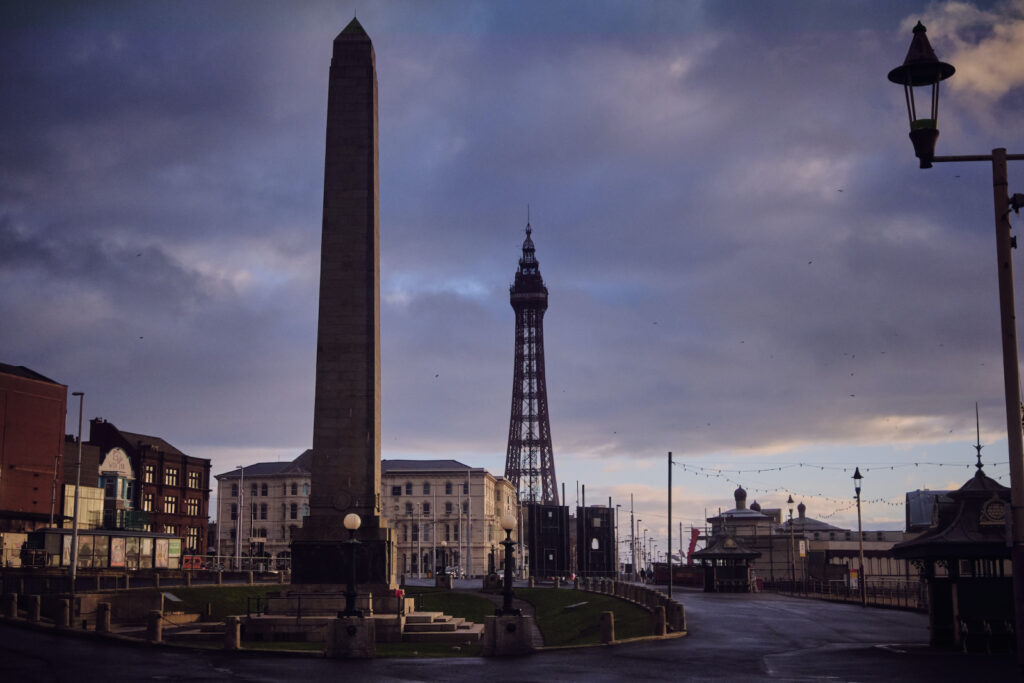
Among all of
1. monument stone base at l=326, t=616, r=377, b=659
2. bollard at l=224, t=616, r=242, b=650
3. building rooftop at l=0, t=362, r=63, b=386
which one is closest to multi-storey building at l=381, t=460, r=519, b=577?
building rooftop at l=0, t=362, r=63, b=386

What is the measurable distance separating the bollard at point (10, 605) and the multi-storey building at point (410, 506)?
11936 centimetres

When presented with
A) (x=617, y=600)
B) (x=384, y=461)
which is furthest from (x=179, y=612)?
(x=384, y=461)

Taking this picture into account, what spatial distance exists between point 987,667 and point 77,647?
2327cm

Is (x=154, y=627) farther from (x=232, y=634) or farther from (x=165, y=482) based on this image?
(x=165, y=482)

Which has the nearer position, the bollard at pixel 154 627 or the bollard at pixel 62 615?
the bollard at pixel 154 627

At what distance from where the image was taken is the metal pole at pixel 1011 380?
13.6 meters

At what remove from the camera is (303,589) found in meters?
40.2

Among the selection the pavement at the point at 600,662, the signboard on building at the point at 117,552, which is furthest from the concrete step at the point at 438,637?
the signboard on building at the point at 117,552

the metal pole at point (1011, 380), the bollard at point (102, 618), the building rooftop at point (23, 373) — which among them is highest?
the building rooftop at point (23, 373)

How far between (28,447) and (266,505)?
246ft

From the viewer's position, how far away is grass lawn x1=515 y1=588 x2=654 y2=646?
40094 mm

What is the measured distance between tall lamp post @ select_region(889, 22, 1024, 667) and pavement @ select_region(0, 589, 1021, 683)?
8383mm

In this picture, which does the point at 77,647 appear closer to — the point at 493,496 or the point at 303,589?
the point at 303,589

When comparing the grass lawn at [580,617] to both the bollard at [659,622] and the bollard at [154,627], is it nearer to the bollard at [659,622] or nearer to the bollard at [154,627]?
the bollard at [659,622]
